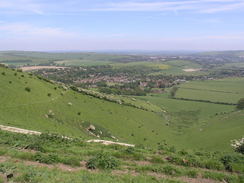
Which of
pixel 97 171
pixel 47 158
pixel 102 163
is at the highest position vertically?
pixel 47 158

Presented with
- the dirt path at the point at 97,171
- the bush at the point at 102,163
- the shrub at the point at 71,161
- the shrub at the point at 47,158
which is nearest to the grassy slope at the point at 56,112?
the shrub at the point at 47,158

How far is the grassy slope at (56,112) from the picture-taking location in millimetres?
33344

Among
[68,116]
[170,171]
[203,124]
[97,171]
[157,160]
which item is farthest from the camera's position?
[203,124]

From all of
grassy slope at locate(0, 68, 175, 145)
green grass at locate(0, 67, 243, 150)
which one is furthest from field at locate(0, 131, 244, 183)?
grassy slope at locate(0, 68, 175, 145)

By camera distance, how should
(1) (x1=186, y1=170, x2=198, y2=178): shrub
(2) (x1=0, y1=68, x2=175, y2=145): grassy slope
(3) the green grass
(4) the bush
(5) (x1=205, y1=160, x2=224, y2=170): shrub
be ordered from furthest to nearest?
1. (3) the green grass
2. (2) (x1=0, y1=68, x2=175, y2=145): grassy slope
3. (5) (x1=205, y1=160, x2=224, y2=170): shrub
4. (1) (x1=186, y1=170, x2=198, y2=178): shrub
5. (4) the bush

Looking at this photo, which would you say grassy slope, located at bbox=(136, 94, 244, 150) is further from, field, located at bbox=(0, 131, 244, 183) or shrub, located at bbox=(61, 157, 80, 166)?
shrub, located at bbox=(61, 157, 80, 166)

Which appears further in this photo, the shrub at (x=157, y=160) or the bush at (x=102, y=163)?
the shrub at (x=157, y=160)

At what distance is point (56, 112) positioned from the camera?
41344 mm

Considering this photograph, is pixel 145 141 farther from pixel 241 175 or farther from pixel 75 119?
pixel 241 175

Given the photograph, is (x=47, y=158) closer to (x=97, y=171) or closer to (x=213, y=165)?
(x=97, y=171)

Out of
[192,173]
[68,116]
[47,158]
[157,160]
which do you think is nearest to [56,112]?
[68,116]

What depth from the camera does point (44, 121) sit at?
34969 millimetres

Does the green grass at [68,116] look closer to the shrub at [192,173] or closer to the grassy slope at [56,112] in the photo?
the grassy slope at [56,112]

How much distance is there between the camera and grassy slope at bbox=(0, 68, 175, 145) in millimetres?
33344
